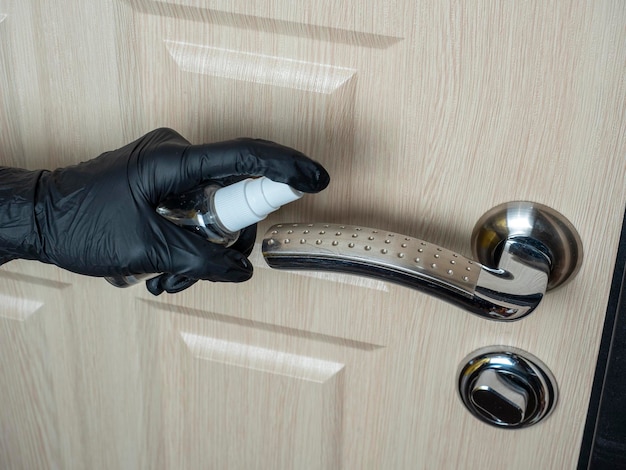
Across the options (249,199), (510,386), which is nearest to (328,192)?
(249,199)

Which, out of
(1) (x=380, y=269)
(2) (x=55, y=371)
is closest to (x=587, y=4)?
(1) (x=380, y=269)

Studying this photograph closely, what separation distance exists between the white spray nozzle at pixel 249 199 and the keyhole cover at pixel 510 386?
18 cm

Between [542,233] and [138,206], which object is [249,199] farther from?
[542,233]

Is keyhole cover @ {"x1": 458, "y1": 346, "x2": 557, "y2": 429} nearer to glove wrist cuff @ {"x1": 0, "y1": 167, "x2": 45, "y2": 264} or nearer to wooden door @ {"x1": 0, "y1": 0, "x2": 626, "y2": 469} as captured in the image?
wooden door @ {"x1": 0, "y1": 0, "x2": 626, "y2": 469}

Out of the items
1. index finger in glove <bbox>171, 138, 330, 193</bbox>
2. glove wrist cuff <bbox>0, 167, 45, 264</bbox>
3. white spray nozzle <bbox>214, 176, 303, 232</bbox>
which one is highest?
index finger in glove <bbox>171, 138, 330, 193</bbox>

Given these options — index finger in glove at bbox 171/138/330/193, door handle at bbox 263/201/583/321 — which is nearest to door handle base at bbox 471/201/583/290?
door handle at bbox 263/201/583/321

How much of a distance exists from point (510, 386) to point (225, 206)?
9.2 inches

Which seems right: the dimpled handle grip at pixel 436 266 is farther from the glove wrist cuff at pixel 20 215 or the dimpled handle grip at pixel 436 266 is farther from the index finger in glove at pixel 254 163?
the glove wrist cuff at pixel 20 215

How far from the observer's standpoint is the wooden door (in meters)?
0.42

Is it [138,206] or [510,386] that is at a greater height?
[138,206]

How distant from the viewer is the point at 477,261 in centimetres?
46

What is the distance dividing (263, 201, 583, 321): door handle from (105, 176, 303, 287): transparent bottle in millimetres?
32

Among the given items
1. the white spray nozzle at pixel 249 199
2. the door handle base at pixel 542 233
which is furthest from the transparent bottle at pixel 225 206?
the door handle base at pixel 542 233

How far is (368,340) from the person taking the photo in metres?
Answer: 0.54
